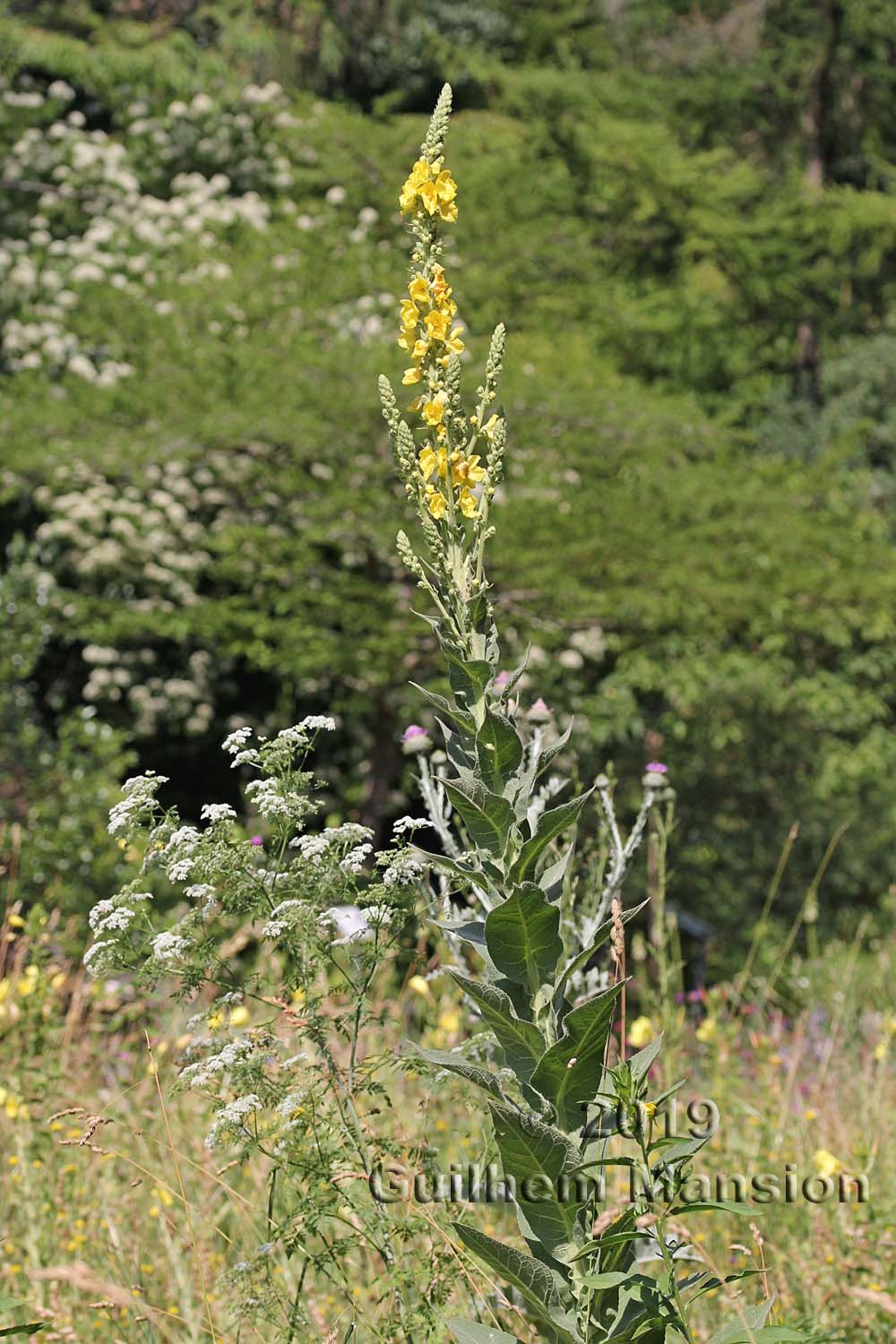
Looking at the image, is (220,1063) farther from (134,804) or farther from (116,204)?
(116,204)

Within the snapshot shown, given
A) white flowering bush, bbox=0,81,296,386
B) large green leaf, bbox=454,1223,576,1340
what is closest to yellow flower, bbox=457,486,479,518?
large green leaf, bbox=454,1223,576,1340

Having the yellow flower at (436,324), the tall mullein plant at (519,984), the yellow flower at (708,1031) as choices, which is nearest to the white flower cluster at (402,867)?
the tall mullein plant at (519,984)

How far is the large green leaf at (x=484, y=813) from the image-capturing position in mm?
Result: 1574

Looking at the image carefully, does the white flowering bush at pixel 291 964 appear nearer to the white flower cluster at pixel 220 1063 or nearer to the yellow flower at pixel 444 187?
the white flower cluster at pixel 220 1063

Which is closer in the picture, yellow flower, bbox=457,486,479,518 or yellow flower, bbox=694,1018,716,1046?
yellow flower, bbox=457,486,479,518

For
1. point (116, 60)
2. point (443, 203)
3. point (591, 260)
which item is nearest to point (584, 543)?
point (591, 260)

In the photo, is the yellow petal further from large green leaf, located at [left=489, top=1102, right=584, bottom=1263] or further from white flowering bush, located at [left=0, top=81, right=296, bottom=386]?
white flowering bush, located at [left=0, top=81, right=296, bottom=386]

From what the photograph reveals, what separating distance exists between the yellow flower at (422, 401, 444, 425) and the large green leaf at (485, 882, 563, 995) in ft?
1.88

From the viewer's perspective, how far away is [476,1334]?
1564 mm

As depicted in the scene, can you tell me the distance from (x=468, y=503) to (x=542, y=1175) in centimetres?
80

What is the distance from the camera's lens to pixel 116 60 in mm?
10578

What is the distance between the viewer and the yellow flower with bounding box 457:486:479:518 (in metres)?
1.70

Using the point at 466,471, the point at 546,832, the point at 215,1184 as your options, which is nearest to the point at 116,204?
the point at 215,1184

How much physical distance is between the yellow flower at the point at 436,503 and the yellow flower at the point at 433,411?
3.3 inches
